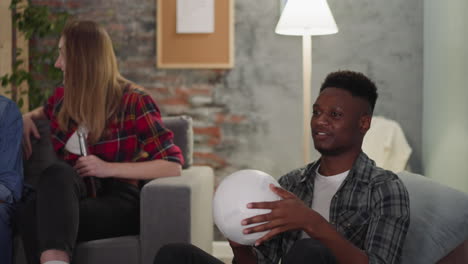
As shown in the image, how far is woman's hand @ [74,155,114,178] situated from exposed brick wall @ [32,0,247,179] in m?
1.30

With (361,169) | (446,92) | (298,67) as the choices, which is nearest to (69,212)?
(361,169)

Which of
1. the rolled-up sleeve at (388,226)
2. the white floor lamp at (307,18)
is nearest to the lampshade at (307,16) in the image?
the white floor lamp at (307,18)

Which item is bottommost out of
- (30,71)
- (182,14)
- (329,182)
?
(329,182)

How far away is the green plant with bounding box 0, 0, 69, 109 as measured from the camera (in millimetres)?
3209

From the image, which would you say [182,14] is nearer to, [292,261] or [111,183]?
[111,183]

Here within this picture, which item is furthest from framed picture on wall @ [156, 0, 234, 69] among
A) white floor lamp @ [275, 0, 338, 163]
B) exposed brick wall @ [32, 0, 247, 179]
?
white floor lamp @ [275, 0, 338, 163]

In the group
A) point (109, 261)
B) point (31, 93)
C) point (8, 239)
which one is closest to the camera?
point (8, 239)

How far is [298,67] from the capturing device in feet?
11.1

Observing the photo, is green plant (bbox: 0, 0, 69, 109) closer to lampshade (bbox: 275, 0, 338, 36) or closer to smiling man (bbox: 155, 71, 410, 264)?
Result: lampshade (bbox: 275, 0, 338, 36)

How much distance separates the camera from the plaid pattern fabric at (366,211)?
49.9 inches

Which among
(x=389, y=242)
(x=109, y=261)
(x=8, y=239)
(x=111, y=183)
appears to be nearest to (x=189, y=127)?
(x=111, y=183)

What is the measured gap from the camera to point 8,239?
1.99 meters

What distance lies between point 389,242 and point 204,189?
1.30m

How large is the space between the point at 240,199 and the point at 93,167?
108 centimetres
